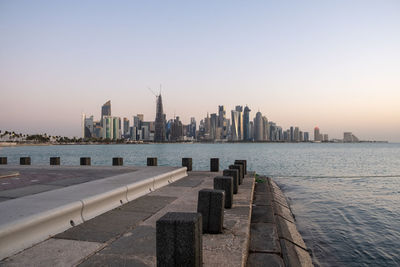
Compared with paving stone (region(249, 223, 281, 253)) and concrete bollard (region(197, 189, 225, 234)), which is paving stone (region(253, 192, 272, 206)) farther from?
concrete bollard (region(197, 189, 225, 234))

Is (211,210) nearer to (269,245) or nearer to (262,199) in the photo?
(269,245)

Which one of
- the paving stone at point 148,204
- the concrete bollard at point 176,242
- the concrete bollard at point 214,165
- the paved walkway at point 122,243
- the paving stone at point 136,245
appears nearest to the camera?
the concrete bollard at point 176,242

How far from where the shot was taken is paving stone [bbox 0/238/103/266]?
4.55 meters

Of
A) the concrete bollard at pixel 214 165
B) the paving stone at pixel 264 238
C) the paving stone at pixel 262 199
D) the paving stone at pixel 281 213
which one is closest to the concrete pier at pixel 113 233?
the paving stone at pixel 264 238

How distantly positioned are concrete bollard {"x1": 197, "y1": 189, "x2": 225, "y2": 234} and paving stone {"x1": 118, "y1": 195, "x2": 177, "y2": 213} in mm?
2145

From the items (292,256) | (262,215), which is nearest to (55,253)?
(292,256)

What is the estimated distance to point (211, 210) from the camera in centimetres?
625

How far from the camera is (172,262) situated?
4.02 m

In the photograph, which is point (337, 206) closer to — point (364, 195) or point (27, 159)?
point (364, 195)

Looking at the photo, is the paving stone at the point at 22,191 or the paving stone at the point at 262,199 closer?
the paving stone at the point at 22,191

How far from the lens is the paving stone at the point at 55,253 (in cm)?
455

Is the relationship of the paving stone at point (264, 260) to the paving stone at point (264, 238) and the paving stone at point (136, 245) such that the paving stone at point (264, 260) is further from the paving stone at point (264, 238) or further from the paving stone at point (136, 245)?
the paving stone at point (136, 245)

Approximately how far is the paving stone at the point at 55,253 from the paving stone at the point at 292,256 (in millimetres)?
3659

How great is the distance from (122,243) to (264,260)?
2636mm
